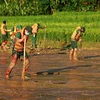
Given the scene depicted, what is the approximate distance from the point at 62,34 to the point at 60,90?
58.1 feet

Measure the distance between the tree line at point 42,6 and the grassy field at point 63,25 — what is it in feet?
24.1

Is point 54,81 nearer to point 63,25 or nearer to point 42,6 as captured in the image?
point 63,25

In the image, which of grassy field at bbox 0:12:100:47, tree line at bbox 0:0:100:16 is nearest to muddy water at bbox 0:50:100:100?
grassy field at bbox 0:12:100:47

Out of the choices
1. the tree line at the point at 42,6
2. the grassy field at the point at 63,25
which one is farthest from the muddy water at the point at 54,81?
the tree line at the point at 42,6

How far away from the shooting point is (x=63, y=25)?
1449 inches

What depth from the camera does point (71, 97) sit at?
41.3 ft

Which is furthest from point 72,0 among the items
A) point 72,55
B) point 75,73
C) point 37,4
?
point 75,73

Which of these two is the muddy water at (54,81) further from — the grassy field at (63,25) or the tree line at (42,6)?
the tree line at (42,6)

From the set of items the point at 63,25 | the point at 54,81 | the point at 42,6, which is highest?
the point at 54,81

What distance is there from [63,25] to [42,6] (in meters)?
15.2

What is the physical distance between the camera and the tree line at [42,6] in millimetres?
50312

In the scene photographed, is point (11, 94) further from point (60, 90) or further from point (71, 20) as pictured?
point (71, 20)

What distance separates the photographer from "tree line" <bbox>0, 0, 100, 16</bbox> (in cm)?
5031

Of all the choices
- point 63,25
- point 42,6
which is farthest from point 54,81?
point 42,6
